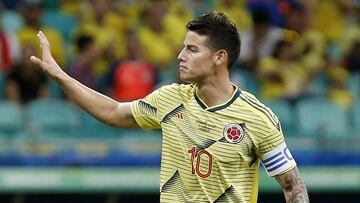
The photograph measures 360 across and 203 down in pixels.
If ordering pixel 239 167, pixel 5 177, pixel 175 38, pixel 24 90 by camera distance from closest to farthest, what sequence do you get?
pixel 239 167 < pixel 5 177 < pixel 24 90 < pixel 175 38

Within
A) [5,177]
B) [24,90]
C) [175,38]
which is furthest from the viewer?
[175,38]

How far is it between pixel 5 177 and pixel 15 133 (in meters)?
0.65

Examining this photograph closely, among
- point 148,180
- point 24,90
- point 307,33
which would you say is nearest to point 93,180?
point 148,180

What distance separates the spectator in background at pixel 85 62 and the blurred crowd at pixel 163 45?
1cm

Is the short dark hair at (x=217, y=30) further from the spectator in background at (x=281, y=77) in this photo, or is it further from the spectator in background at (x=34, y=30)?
the spectator in background at (x=34, y=30)

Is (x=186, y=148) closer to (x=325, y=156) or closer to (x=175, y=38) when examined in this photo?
(x=325, y=156)

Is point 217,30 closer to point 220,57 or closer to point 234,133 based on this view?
point 220,57

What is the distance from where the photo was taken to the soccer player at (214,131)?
581 centimetres

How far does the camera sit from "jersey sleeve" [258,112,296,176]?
581 centimetres

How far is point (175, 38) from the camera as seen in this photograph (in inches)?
512

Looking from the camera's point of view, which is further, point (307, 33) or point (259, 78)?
point (307, 33)

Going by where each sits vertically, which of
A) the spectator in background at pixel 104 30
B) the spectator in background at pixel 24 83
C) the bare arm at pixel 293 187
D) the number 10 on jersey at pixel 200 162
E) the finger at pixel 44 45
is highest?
the spectator in background at pixel 104 30

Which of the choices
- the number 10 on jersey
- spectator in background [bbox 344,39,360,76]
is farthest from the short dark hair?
spectator in background [bbox 344,39,360,76]

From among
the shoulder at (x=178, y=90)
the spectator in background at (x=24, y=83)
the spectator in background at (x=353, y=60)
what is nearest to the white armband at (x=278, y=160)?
the shoulder at (x=178, y=90)
